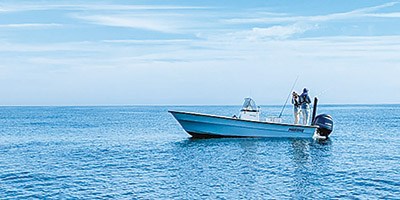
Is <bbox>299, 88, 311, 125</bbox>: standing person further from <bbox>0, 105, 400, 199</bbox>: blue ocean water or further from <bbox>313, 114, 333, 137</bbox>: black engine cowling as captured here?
<bbox>0, 105, 400, 199</bbox>: blue ocean water

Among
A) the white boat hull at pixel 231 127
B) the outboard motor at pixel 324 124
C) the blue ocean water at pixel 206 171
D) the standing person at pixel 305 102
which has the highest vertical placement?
the standing person at pixel 305 102

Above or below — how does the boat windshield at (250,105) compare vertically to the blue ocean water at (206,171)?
above

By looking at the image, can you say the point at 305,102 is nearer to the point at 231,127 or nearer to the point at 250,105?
the point at 250,105

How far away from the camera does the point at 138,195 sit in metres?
16.5

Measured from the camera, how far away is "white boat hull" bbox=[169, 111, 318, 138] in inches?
1330

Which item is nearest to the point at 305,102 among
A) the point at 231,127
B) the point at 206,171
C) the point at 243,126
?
the point at 243,126

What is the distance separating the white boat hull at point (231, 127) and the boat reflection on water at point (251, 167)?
57cm

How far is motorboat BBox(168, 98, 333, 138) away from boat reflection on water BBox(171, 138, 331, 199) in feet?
1.91

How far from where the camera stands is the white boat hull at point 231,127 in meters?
33.8

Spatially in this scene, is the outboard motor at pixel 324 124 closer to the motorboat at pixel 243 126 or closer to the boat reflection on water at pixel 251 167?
the motorboat at pixel 243 126

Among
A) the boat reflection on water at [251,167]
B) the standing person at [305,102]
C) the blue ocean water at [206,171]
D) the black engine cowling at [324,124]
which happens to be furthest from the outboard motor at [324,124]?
the blue ocean water at [206,171]

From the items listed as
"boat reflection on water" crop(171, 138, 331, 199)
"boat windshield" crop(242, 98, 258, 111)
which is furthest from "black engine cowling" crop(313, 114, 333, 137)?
"boat windshield" crop(242, 98, 258, 111)

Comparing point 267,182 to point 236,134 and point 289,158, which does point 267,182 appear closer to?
point 289,158

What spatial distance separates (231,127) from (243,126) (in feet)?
3.25
